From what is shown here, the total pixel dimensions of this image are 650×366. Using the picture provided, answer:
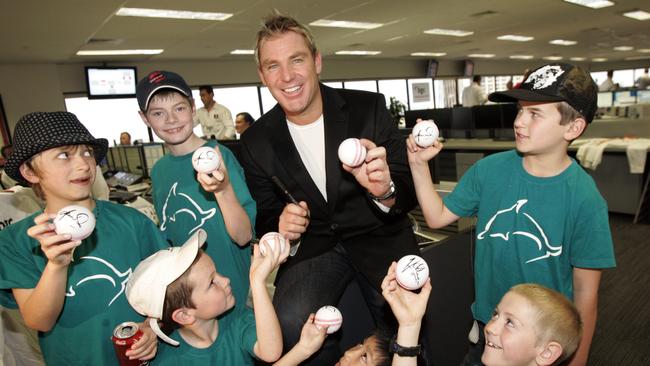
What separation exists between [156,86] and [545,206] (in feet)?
5.17

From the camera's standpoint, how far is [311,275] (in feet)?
5.44

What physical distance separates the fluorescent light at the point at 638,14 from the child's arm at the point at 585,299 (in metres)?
10.2

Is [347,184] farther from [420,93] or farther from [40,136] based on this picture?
[420,93]

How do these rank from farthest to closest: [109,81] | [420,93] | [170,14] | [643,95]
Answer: [420,93]
[109,81]
[643,95]
[170,14]

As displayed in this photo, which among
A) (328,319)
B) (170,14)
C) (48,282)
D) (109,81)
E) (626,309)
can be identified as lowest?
(626,309)

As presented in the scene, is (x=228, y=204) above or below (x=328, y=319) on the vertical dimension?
above

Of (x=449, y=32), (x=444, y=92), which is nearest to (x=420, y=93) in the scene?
(x=444, y=92)

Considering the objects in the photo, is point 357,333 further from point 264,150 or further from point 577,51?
point 577,51

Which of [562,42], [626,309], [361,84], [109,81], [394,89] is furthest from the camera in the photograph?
[394,89]

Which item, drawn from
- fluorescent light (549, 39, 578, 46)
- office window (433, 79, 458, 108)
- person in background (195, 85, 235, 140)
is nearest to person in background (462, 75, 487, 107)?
fluorescent light (549, 39, 578, 46)

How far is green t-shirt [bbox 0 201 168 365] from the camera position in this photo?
54.1 inches

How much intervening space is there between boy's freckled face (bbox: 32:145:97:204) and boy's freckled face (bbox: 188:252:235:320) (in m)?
0.47

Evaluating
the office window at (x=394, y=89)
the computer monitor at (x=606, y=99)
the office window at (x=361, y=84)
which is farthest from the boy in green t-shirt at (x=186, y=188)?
the office window at (x=394, y=89)

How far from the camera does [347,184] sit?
5.54ft
